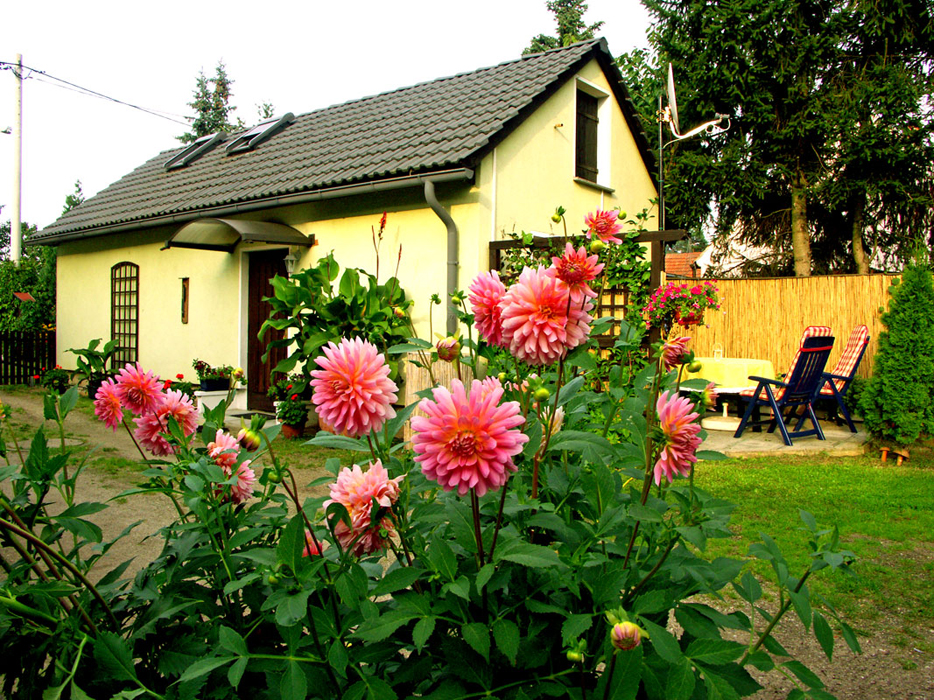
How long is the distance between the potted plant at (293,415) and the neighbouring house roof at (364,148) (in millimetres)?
2420

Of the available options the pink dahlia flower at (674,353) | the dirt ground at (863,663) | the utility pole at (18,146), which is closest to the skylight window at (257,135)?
the utility pole at (18,146)

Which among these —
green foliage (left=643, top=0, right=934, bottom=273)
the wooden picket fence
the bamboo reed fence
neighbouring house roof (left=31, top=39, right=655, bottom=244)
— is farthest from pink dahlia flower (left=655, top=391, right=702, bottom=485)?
green foliage (left=643, top=0, right=934, bottom=273)

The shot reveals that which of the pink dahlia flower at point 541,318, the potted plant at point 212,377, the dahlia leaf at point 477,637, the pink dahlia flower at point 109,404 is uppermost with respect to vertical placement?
the pink dahlia flower at point 541,318

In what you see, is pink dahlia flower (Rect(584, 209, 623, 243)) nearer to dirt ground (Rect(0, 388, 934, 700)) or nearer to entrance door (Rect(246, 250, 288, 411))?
dirt ground (Rect(0, 388, 934, 700))

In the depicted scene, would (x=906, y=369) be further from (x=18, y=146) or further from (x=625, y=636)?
(x=18, y=146)

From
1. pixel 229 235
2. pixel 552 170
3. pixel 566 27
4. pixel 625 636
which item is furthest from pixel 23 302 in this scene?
pixel 566 27

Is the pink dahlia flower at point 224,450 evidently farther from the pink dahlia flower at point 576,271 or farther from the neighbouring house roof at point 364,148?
the neighbouring house roof at point 364,148

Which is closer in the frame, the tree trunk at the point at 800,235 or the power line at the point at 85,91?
the tree trunk at the point at 800,235

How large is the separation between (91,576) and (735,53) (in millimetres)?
15691

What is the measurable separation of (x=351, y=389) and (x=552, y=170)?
7.56m

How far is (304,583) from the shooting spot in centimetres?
93

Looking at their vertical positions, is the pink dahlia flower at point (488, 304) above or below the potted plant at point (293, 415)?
above

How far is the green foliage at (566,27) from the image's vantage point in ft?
86.9

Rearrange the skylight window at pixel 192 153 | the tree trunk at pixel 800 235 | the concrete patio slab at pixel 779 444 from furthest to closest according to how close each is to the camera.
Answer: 1. the tree trunk at pixel 800 235
2. the skylight window at pixel 192 153
3. the concrete patio slab at pixel 779 444
